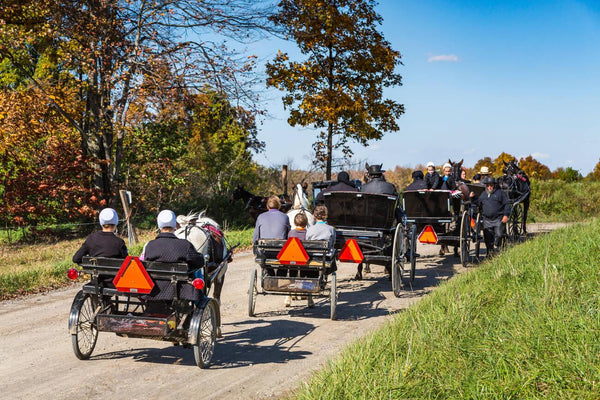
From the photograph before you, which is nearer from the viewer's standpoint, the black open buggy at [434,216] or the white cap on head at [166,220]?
the white cap on head at [166,220]

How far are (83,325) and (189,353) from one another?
1.31 m

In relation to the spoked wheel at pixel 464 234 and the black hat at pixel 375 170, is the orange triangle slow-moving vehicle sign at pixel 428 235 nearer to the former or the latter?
the spoked wheel at pixel 464 234

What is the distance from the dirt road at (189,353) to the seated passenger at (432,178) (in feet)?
14.2

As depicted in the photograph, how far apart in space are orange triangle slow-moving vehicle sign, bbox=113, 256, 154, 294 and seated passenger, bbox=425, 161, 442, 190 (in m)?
9.82

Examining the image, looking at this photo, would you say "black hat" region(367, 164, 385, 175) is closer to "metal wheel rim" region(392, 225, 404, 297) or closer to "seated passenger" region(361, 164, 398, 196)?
"seated passenger" region(361, 164, 398, 196)

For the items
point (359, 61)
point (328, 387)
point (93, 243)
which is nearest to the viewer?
point (328, 387)

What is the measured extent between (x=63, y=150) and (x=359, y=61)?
41.4ft

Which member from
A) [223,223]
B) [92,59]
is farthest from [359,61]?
[92,59]

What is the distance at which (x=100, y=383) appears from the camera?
5969mm

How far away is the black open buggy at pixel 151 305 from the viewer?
248 inches

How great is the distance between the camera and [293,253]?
29.3 ft

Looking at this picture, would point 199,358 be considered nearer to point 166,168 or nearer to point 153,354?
point 153,354

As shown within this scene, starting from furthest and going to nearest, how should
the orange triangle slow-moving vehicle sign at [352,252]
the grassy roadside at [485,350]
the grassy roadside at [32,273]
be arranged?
the grassy roadside at [32,273]
the orange triangle slow-moving vehicle sign at [352,252]
the grassy roadside at [485,350]

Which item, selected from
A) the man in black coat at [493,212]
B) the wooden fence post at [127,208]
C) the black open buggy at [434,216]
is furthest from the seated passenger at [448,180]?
the wooden fence post at [127,208]
